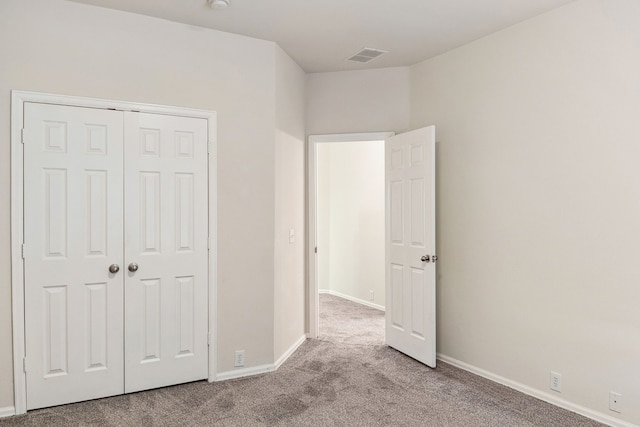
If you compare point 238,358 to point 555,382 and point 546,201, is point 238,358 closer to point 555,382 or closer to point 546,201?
point 555,382

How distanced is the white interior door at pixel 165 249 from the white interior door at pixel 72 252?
95 millimetres

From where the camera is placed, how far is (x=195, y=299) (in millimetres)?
3453

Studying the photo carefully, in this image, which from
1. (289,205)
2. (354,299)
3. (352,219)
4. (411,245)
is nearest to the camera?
(411,245)

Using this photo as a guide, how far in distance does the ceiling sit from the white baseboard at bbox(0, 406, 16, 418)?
2.78 metres

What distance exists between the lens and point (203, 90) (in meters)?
3.47

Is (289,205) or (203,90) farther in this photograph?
(289,205)

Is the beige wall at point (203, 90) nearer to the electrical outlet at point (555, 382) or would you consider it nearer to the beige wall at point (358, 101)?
the beige wall at point (358, 101)

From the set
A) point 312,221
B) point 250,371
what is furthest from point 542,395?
point 312,221

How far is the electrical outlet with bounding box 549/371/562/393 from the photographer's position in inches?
121

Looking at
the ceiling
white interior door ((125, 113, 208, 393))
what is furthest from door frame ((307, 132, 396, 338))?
white interior door ((125, 113, 208, 393))

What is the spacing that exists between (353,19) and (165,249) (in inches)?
88.4

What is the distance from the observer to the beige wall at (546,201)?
275 centimetres

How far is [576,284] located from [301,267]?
2.46 metres

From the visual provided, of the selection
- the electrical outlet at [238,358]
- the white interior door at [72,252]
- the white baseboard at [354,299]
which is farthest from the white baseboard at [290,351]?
the white baseboard at [354,299]
